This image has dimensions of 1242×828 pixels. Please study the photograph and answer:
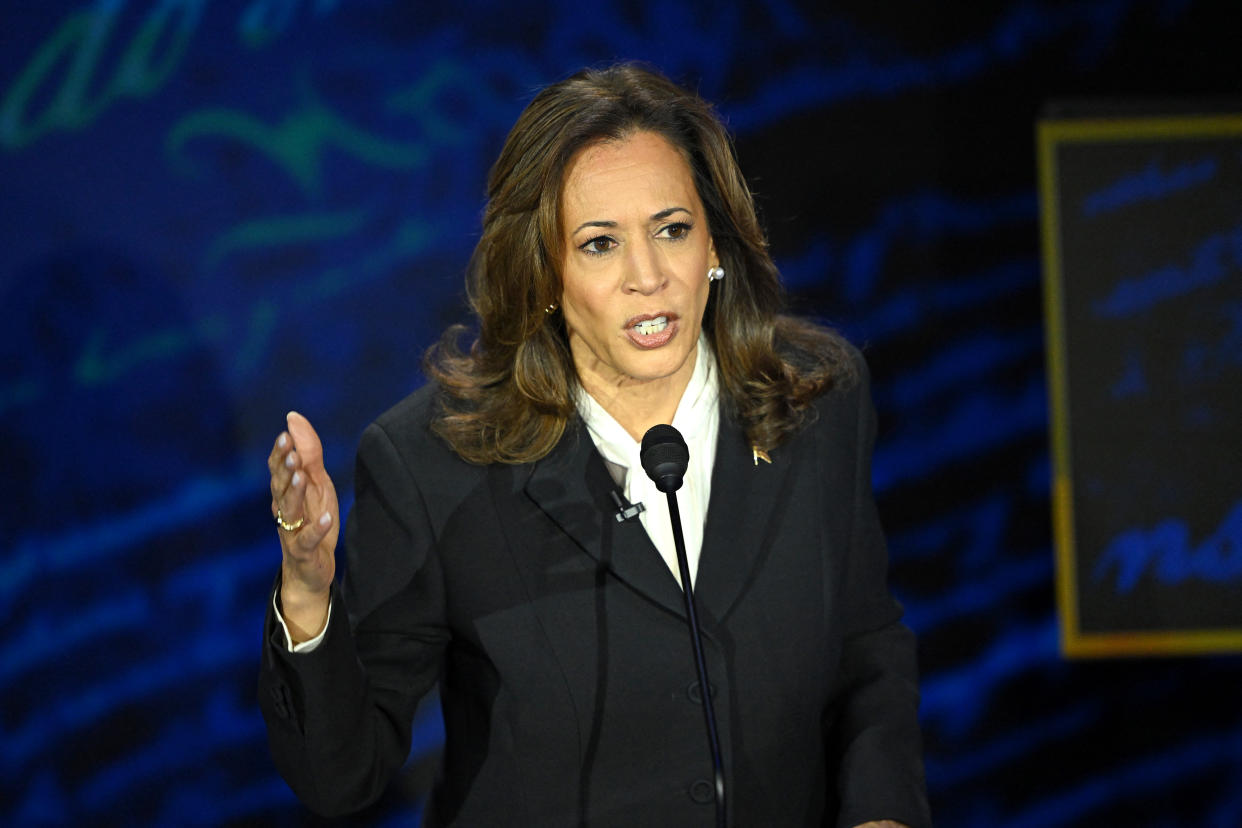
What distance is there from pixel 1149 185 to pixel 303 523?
2.32 meters

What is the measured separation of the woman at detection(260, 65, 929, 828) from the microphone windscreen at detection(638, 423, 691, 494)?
279 millimetres

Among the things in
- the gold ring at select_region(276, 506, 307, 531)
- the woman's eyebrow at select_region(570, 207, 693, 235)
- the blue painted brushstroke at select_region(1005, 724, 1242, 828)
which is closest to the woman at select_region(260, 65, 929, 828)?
the woman's eyebrow at select_region(570, 207, 693, 235)

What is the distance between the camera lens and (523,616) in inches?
67.8

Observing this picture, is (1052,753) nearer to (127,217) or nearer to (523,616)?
(523,616)

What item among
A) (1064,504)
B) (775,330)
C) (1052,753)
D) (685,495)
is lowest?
(1052,753)

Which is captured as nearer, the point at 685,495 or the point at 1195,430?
the point at 685,495

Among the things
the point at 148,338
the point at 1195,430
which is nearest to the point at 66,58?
the point at 148,338

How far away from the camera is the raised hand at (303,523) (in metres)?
1.39

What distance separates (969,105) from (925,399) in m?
0.69

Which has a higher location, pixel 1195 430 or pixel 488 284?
pixel 488 284

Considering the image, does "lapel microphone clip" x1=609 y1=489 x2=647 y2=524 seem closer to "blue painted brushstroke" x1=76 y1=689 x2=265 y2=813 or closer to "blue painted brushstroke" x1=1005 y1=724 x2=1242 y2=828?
"blue painted brushstroke" x1=76 y1=689 x2=265 y2=813

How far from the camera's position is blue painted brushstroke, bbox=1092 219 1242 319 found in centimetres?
299

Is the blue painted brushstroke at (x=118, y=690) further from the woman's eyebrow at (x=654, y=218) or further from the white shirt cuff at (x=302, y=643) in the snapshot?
the woman's eyebrow at (x=654, y=218)

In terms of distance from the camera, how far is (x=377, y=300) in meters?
2.90
